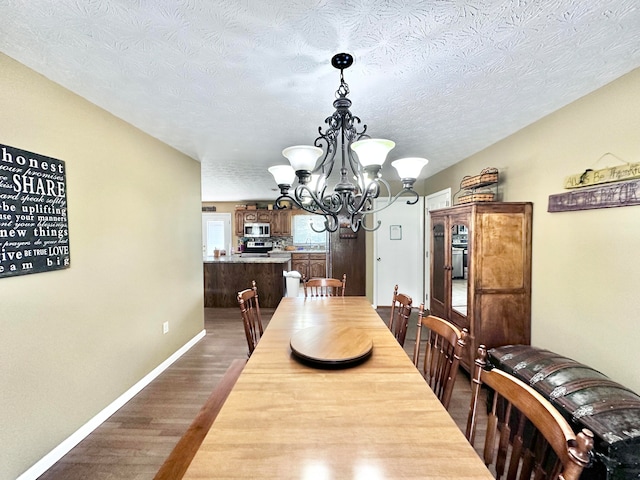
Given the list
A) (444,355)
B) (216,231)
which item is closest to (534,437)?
(444,355)

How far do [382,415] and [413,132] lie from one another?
7.83 feet

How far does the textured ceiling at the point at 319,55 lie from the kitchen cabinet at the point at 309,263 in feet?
18.2

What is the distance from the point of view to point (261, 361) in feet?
4.94

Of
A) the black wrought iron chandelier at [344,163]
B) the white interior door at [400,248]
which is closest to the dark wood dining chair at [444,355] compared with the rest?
the black wrought iron chandelier at [344,163]

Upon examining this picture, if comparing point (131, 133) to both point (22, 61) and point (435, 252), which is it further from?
point (435, 252)

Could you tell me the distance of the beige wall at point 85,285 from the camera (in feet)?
5.32

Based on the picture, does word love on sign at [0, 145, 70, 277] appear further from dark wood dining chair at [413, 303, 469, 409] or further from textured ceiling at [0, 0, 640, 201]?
dark wood dining chair at [413, 303, 469, 409]

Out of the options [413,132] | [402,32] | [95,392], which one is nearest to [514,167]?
[413,132]

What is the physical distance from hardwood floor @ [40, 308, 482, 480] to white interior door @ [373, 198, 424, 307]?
1.87 metres

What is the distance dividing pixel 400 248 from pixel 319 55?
418 cm

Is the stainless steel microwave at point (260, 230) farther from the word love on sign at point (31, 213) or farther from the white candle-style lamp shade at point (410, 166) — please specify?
the white candle-style lamp shade at point (410, 166)

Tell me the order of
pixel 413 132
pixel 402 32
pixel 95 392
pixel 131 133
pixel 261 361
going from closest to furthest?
pixel 402 32 < pixel 261 361 < pixel 95 392 < pixel 131 133 < pixel 413 132

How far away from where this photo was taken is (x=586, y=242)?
2029mm

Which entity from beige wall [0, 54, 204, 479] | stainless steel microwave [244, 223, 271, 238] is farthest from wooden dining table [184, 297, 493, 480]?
stainless steel microwave [244, 223, 271, 238]
